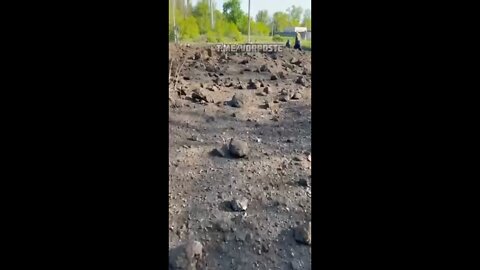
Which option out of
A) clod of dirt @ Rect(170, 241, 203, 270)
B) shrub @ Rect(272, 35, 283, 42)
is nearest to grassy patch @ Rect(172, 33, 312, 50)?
shrub @ Rect(272, 35, 283, 42)

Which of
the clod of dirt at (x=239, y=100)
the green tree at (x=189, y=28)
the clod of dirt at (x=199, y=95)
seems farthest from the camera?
the clod of dirt at (x=239, y=100)

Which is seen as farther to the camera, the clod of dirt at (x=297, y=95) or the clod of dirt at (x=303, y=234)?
the clod of dirt at (x=297, y=95)

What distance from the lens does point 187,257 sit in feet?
3.23

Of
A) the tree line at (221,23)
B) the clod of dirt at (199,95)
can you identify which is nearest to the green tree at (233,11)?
the tree line at (221,23)

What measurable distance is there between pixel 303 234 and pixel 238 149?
19.6 inches

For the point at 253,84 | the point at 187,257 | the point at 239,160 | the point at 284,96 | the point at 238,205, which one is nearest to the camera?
the point at 187,257

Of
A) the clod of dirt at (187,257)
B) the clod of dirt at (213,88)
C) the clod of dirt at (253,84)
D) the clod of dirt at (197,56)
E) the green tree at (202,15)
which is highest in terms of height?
the green tree at (202,15)

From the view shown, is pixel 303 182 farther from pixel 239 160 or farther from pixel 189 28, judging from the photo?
pixel 189 28

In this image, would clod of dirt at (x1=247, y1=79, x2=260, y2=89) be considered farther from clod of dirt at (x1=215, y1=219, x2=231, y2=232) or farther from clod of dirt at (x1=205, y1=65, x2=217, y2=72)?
clod of dirt at (x1=215, y1=219, x2=231, y2=232)

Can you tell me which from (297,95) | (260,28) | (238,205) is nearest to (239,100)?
(297,95)

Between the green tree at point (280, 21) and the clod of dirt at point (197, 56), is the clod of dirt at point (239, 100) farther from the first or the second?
the green tree at point (280, 21)

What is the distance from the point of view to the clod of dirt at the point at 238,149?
4.88ft
